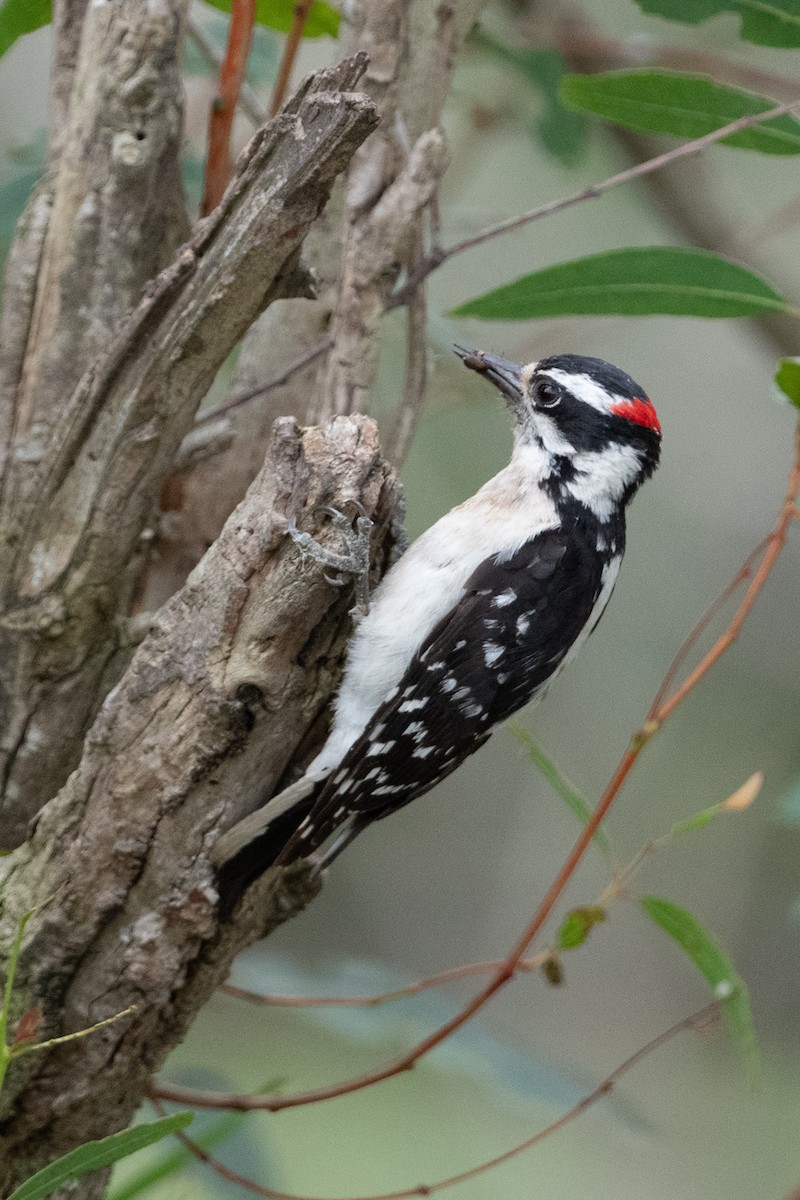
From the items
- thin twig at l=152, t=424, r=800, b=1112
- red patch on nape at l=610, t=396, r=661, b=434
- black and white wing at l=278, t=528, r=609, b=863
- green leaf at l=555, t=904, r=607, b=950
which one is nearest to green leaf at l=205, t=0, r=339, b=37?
red patch on nape at l=610, t=396, r=661, b=434

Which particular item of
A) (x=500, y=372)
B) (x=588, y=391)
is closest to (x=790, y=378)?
(x=588, y=391)

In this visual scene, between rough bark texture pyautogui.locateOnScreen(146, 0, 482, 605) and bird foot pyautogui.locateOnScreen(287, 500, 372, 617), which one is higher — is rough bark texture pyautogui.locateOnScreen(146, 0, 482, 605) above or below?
above

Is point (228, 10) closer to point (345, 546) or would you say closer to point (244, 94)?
point (244, 94)

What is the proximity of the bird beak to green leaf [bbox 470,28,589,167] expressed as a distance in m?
1.07

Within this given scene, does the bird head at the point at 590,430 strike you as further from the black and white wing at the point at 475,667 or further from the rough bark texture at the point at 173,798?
the rough bark texture at the point at 173,798

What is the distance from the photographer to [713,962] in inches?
72.2

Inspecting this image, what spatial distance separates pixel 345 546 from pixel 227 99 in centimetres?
106

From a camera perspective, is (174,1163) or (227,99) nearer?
(174,1163)

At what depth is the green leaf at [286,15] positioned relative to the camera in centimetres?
216

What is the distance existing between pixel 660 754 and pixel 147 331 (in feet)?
9.99

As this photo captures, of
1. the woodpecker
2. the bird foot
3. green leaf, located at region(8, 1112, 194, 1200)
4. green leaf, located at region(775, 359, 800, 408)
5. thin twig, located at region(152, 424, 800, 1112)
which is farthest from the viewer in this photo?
the woodpecker

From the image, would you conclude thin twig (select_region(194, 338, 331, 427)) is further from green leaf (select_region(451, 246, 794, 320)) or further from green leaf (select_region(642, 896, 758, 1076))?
green leaf (select_region(642, 896, 758, 1076))

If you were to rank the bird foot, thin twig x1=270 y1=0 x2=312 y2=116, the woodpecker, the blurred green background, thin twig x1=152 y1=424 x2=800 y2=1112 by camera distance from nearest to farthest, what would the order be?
the bird foot → thin twig x1=152 y1=424 x2=800 y2=1112 → the woodpecker → thin twig x1=270 y1=0 x2=312 y2=116 → the blurred green background

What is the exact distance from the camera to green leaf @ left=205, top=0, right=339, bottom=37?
85.1 inches
